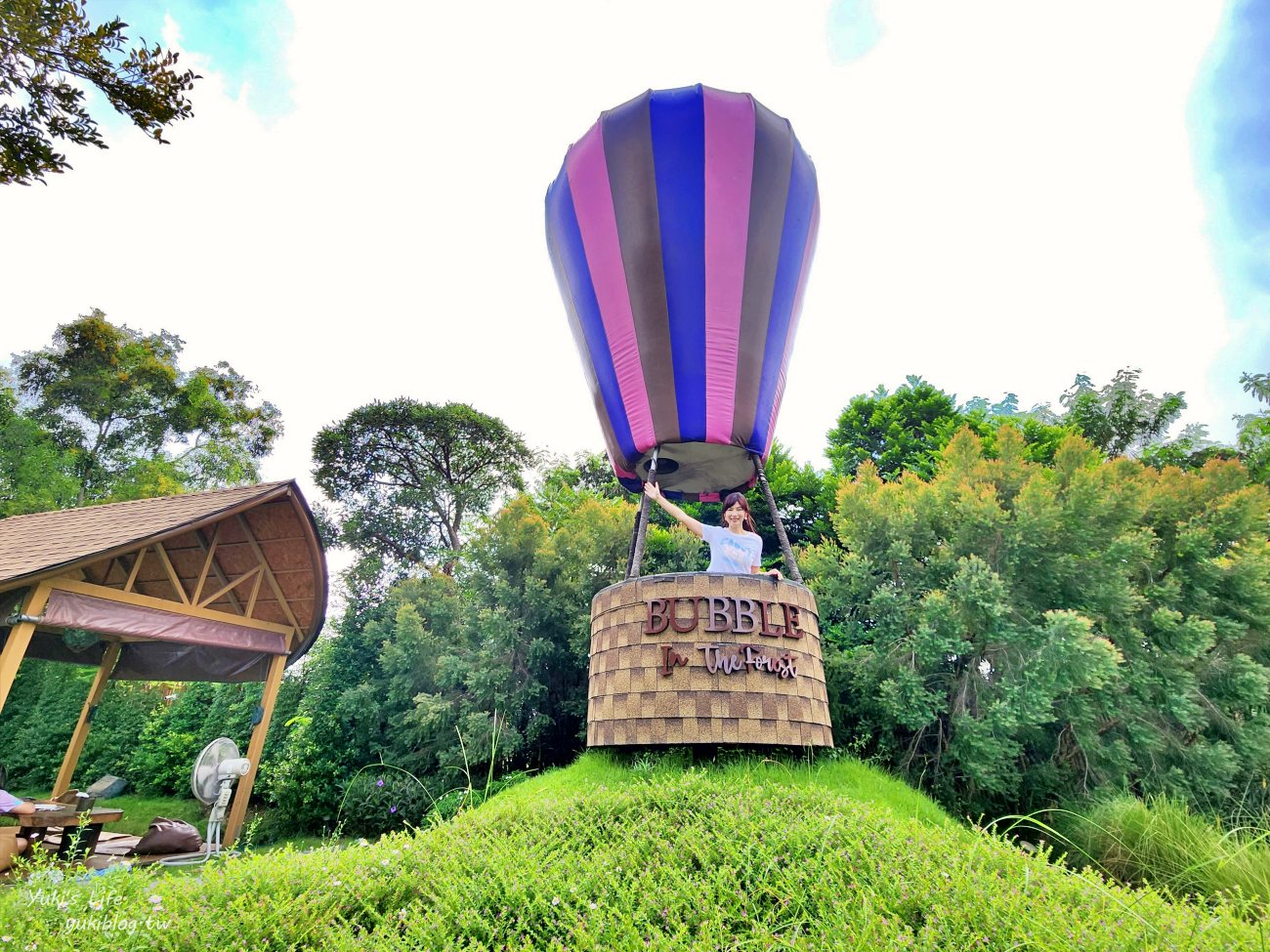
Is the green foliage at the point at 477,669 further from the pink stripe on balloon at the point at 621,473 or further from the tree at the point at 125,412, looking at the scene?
the tree at the point at 125,412

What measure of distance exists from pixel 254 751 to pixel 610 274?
280 inches

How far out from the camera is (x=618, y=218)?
6305 mm

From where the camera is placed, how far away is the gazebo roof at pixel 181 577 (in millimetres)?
6316

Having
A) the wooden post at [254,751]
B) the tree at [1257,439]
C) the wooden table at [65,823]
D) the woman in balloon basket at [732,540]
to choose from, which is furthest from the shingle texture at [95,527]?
the tree at [1257,439]

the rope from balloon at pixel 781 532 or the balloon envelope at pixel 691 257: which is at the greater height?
the balloon envelope at pixel 691 257

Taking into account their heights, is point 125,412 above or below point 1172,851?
above

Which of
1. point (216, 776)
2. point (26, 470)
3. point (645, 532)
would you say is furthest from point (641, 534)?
point (26, 470)

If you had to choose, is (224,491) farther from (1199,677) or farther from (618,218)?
(1199,677)

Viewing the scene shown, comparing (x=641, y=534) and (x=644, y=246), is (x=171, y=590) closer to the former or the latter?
(x=641, y=534)

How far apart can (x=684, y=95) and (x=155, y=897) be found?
6830 mm

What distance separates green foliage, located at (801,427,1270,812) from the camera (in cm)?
714

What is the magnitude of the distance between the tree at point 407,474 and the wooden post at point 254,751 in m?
9.98

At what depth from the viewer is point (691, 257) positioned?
20.1 ft

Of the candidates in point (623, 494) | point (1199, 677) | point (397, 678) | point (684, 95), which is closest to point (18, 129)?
point (684, 95)
